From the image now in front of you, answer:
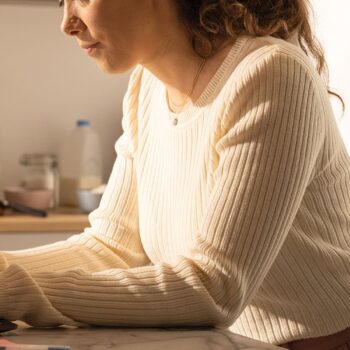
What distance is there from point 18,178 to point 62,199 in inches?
7.0

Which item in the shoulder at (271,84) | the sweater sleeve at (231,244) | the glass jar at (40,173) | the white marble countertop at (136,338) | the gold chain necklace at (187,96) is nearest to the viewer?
the white marble countertop at (136,338)

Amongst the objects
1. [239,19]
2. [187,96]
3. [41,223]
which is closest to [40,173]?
[41,223]

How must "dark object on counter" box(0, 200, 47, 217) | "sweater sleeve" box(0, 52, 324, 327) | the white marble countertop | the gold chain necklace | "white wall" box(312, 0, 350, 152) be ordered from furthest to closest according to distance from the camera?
"dark object on counter" box(0, 200, 47, 217) → "white wall" box(312, 0, 350, 152) → the gold chain necklace → "sweater sleeve" box(0, 52, 324, 327) → the white marble countertop

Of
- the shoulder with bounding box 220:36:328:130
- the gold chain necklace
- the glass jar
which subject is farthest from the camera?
the glass jar

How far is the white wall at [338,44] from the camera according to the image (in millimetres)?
2652

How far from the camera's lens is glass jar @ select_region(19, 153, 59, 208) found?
3260mm

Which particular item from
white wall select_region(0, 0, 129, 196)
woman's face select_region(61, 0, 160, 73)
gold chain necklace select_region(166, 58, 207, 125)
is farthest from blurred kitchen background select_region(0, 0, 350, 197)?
woman's face select_region(61, 0, 160, 73)

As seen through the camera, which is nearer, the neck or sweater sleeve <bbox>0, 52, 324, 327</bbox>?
sweater sleeve <bbox>0, 52, 324, 327</bbox>

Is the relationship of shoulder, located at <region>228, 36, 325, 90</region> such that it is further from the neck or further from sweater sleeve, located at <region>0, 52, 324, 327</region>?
the neck

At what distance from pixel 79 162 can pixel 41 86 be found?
0.32 metres

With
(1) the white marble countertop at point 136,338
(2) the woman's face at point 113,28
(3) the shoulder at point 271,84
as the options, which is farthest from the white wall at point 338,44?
(1) the white marble countertop at point 136,338

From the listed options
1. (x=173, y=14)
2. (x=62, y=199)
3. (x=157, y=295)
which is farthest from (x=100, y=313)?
(x=62, y=199)

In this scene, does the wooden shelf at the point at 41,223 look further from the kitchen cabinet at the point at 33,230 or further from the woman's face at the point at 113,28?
the woman's face at the point at 113,28

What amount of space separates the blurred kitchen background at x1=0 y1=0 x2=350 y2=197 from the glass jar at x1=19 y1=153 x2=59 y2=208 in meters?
0.08
